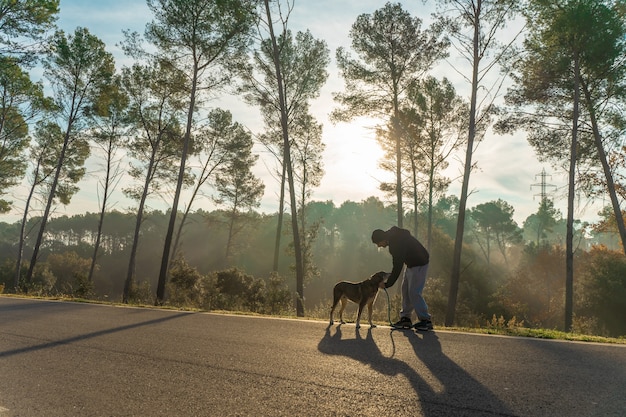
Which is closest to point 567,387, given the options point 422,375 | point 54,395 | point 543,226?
point 422,375

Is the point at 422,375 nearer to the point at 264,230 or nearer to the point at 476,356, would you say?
the point at 476,356

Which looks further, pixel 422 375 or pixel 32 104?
pixel 32 104

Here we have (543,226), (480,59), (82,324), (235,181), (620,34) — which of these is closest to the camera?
(82,324)

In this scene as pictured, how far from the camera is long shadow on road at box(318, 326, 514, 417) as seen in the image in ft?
9.49

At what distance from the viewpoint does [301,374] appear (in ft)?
12.4

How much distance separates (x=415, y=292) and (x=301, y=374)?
3.63m

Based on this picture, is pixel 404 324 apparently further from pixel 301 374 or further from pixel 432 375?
pixel 301 374

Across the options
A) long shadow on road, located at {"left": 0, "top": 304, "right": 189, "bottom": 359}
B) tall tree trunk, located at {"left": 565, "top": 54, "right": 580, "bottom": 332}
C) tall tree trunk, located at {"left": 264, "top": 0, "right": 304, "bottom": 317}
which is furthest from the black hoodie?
tall tree trunk, located at {"left": 565, "top": 54, "right": 580, "bottom": 332}

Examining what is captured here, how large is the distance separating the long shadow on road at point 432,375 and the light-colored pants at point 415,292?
2.88 ft

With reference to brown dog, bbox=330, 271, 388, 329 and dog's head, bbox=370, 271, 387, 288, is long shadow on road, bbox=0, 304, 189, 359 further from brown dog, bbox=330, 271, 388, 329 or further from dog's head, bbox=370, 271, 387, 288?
dog's head, bbox=370, 271, 387, 288

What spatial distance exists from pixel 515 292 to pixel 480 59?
3185 cm

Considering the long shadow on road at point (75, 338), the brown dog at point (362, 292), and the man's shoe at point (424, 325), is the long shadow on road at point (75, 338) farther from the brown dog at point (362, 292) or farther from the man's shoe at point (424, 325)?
the man's shoe at point (424, 325)

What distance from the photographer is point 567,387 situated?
132 inches

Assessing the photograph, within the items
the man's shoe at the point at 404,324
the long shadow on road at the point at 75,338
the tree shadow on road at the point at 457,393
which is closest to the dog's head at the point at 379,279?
the man's shoe at the point at 404,324
